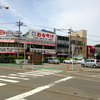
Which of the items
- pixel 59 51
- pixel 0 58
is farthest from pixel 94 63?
pixel 59 51

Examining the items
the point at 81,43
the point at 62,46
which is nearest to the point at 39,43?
the point at 62,46

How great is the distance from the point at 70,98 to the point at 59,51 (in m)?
45.7

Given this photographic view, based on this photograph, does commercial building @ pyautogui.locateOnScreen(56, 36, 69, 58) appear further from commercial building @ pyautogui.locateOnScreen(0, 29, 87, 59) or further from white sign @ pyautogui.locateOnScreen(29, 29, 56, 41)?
white sign @ pyautogui.locateOnScreen(29, 29, 56, 41)

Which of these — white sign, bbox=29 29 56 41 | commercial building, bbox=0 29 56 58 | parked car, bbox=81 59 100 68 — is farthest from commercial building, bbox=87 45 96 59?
parked car, bbox=81 59 100 68

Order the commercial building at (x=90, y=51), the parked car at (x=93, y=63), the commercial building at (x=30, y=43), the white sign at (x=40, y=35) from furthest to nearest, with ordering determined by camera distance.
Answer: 1. the commercial building at (x=90, y=51)
2. the white sign at (x=40, y=35)
3. the commercial building at (x=30, y=43)
4. the parked car at (x=93, y=63)

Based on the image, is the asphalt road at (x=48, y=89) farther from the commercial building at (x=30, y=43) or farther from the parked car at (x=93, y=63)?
the commercial building at (x=30, y=43)

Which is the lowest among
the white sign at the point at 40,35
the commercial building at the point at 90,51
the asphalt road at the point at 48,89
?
the asphalt road at the point at 48,89

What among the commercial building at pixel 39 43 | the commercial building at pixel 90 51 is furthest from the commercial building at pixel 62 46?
the commercial building at pixel 90 51

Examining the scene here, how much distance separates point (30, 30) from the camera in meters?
42.0

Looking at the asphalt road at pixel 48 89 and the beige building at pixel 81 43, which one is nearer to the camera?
the asphalt road at pixel 48 89

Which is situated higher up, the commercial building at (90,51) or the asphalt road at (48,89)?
the commercial building at (90,51)

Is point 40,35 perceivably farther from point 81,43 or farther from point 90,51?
point 90,51

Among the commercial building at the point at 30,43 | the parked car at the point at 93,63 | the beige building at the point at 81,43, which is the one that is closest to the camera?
the parked car at the point at 93,63

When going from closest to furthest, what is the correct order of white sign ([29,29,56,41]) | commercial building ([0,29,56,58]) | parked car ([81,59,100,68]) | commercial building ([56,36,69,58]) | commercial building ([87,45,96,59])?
1. parked car ([81,59,100,68])
2. commercial building ([0,29,56,58])
3. white sign ([29,29,56,41])
4. commercial building ([56,36,69,58])
5. commercial building ([87,45,96,59])
